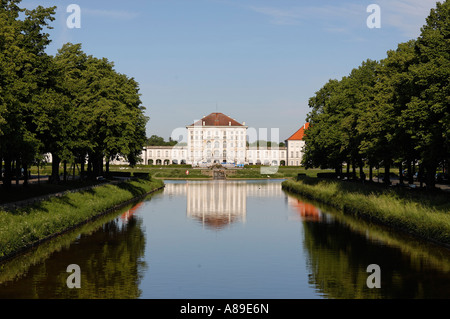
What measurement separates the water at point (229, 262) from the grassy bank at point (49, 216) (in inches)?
28.1

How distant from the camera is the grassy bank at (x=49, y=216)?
24737 mm

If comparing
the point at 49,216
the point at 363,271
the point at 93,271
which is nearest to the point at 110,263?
the point at 93,271

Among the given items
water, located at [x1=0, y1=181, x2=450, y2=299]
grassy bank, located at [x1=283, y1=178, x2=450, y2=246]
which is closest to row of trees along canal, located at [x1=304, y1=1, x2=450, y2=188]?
grassy bank, located at [x1=283, y1=178, x2=450, y2=246]

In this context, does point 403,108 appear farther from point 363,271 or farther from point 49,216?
point 49,216

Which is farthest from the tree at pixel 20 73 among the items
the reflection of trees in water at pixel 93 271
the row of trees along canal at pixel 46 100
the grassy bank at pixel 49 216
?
the reflection of trees in water at pixel 93 271

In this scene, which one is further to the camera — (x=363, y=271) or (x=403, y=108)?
(x=403, y=108)

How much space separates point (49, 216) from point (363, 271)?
57.2 ft

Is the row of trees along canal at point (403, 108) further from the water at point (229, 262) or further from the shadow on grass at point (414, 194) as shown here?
the water at point (229, 262)

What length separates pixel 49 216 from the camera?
31.1m

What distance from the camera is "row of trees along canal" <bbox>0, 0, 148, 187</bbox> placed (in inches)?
1196

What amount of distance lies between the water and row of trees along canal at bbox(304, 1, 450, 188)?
6007mm

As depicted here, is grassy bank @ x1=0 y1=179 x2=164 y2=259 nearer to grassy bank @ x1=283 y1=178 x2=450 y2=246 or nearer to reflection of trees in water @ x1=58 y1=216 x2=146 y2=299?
reflection of trees in water @ x1=58 y1=216 x2=146 y2=299

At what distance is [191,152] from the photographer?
189750 mm

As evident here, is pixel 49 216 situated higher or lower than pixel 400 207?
lower
